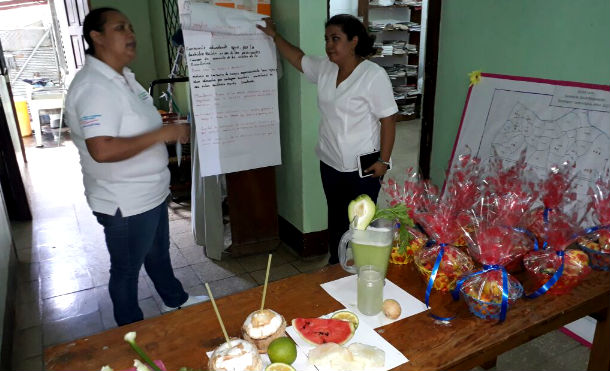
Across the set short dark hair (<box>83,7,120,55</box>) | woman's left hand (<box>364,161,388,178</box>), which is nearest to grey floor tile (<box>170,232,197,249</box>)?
woman's left hand (<box>364,161,388,178</box>)

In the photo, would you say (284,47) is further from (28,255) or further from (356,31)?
(28,255)

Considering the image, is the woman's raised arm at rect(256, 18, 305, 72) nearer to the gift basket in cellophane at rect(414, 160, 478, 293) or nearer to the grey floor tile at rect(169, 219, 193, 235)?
the gift basket in cellophane at rect(414, 160, 478, 293)

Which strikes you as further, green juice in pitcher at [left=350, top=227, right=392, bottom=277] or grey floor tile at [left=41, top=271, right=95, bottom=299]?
grey floor tile at [left=41, top=271, right=95, bottom=299]

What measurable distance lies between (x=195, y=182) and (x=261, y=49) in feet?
2.80

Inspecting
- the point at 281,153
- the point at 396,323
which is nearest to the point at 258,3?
the point at 281,153

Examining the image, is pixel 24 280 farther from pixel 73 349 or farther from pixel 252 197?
pixel 73 349

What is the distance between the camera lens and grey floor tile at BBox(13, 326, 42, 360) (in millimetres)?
2029

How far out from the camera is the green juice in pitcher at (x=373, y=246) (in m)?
1.26

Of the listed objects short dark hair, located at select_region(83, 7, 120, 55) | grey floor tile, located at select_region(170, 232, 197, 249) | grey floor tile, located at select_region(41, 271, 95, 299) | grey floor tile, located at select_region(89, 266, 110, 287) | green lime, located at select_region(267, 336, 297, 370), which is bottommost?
grey floor tile, located at select_region(170, 232, 197, 249)

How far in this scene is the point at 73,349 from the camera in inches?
41.6

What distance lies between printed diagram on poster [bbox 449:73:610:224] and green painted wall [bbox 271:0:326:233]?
2.76ft

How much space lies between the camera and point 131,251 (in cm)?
177

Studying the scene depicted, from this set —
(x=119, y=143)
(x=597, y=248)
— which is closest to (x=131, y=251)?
(x=119, y=143)

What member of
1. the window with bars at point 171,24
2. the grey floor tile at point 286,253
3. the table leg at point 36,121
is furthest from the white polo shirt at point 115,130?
the table leg at point 36,121
